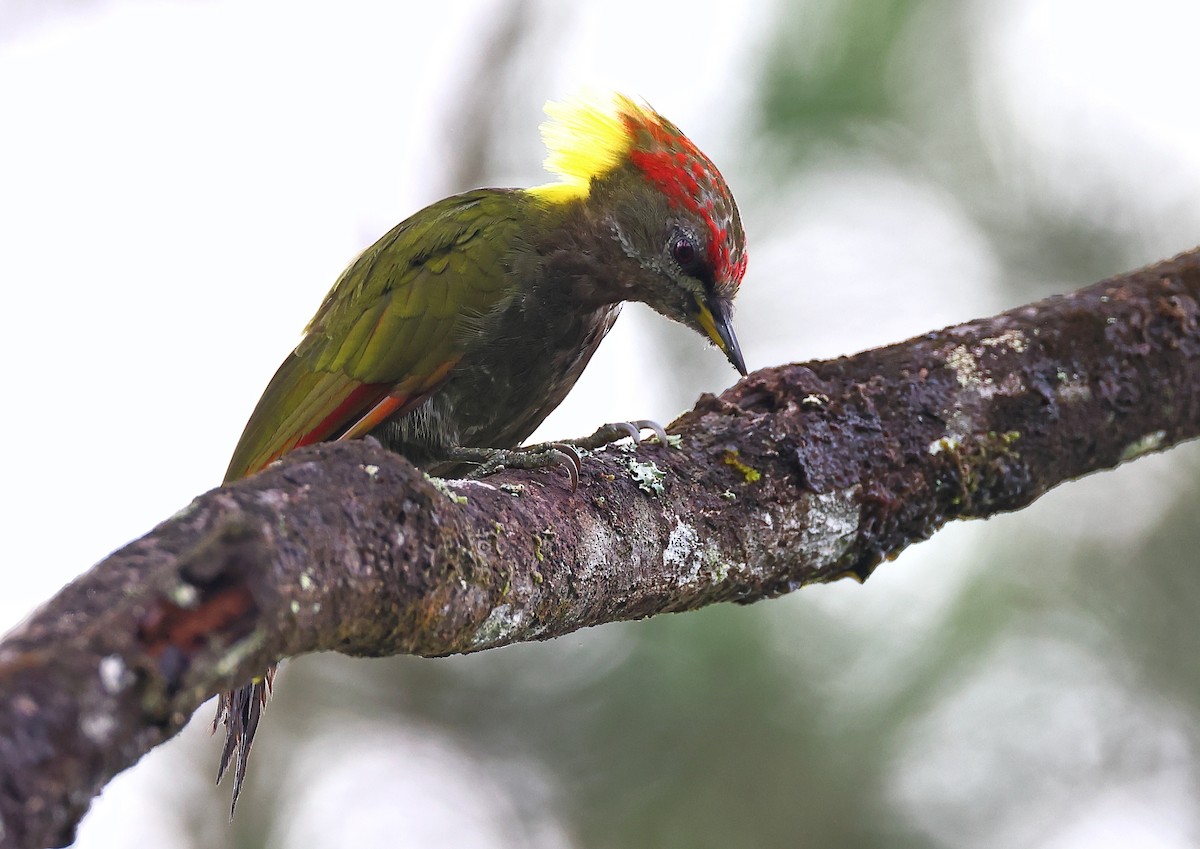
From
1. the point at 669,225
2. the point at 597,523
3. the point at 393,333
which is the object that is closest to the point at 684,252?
the point at 669,225

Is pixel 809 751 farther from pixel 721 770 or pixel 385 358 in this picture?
pixel 385 358

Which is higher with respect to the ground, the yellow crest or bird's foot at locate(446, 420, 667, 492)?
the yellow crest

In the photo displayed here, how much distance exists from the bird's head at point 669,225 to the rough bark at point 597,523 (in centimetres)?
81

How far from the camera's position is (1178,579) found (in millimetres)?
4156

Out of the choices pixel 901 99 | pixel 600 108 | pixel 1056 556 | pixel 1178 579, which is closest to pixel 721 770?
pixel 1056 556

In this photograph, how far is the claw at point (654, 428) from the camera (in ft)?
8.75

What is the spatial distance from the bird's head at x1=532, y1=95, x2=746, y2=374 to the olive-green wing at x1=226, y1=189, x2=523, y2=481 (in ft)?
1.05

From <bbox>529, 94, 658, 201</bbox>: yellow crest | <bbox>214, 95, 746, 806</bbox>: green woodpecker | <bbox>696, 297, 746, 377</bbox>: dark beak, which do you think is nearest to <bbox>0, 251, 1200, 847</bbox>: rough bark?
<bbox>696, 297, 746, 377</bbox>: dark beak

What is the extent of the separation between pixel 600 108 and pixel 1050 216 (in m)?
1.84

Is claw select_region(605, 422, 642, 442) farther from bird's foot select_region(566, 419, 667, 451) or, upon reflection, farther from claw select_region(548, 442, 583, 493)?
claw select_region(548, 442, 583, 493)

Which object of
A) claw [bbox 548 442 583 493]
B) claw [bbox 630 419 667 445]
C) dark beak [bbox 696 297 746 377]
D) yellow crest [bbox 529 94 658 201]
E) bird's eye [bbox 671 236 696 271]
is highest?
yellow crest [bbox 529 94 658 201]

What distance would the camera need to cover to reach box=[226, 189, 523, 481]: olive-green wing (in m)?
3.41

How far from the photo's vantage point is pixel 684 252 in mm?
3551

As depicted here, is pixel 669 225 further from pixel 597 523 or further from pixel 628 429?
pixel 597 523
